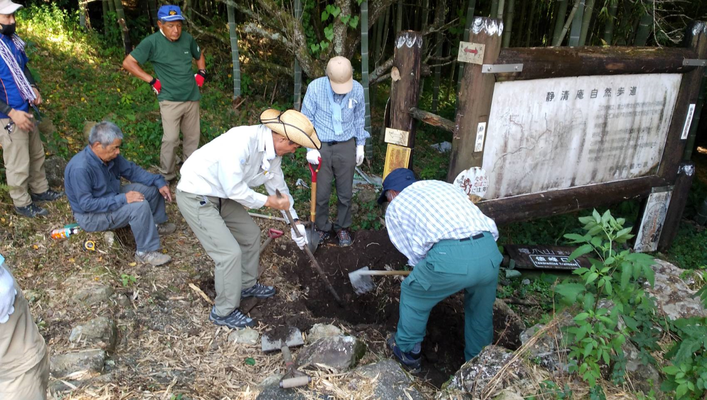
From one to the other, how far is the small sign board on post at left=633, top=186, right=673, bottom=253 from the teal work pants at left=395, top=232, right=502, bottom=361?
3510 millimetres

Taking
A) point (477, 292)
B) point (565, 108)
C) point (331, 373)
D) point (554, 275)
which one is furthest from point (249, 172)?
point (554, 275)

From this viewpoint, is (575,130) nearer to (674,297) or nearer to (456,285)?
(674,297)

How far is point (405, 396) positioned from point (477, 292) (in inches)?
37.9

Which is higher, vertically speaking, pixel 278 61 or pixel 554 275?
pixel 278 61

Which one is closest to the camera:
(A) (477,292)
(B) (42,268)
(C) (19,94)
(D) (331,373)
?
(D) (331,373)

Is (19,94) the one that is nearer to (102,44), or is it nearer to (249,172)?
(249,172)

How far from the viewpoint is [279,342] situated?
3.96 metres

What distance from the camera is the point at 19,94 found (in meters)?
4.84

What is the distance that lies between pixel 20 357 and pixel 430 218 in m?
2.58

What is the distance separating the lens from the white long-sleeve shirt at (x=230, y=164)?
381cm

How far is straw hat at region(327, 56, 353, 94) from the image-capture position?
4898mm

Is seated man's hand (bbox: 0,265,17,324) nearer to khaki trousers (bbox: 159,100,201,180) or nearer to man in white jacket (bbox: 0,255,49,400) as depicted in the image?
man in white jacket (bbox: 0,255,49,400)

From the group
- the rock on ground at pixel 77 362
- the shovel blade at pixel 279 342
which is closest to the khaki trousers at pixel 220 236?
the shovel blade at pixel 279 342

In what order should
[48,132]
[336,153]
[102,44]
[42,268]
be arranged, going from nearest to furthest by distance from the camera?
[42,268] < [336,153] < [48,132] < [102,44]
